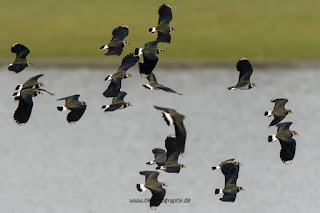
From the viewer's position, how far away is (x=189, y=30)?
3312 centimetres

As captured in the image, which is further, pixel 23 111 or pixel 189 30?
pixel 189 30

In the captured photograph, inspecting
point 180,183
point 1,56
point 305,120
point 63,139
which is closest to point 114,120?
point 63,139

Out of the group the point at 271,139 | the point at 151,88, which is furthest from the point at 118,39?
the point at 271,139

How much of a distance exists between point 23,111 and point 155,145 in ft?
27.7

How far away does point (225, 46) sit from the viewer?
32125 millimetres

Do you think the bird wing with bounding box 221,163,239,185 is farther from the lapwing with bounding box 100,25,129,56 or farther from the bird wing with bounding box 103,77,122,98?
the lapwing with bounding box 100,25,129,56

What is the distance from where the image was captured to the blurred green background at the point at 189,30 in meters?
31.7

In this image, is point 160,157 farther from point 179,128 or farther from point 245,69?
point 179,128

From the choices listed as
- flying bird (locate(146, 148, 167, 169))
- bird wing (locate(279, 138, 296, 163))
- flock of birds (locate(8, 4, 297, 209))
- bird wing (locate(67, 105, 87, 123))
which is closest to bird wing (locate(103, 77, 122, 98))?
flock of birds (locate(8, 4, 297, 209))

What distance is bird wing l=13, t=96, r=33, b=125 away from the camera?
532 inches

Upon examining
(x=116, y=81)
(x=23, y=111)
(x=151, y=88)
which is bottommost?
(x=23, y=111)

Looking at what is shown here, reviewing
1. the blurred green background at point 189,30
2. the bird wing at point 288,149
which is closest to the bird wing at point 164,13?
the bird wing at point 288,149

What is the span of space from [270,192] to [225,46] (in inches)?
573

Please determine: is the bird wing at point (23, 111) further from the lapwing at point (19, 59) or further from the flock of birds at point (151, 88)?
the lapwing at point (19, 59)
